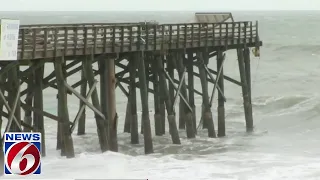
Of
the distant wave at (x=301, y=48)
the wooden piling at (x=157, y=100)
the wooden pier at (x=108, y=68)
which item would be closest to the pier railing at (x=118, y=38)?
the wooden pier at (x=108, y=68)

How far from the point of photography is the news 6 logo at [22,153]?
15.6 m

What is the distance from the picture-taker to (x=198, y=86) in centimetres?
4925

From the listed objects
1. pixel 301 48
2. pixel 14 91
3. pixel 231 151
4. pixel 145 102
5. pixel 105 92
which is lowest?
pixel 231 151

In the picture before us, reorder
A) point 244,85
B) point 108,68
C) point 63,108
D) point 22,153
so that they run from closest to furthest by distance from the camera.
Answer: point 22,153
point 63,108
point 108,68
point 244,85

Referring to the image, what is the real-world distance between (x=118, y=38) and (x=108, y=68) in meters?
1.04

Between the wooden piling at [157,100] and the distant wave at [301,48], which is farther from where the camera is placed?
the distant wave at [301,48]

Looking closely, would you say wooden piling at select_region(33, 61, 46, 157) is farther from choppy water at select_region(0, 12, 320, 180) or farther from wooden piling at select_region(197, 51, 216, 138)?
wooden piling at select_region(197, 51, 216, 138)

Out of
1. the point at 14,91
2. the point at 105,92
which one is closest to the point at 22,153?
the point at 14,91

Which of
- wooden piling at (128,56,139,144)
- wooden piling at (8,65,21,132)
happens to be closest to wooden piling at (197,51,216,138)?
wooden piling at (128,56,139,144)

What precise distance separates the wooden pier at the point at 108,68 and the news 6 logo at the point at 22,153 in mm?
1276

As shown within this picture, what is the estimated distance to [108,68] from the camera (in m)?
21.5

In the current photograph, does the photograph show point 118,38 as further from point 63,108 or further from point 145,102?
point 63,108

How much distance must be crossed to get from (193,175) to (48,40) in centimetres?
573

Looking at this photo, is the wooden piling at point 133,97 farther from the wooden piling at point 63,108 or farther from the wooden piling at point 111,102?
the wooden piling at point 63,108
